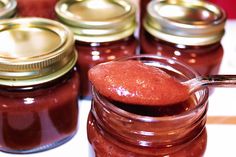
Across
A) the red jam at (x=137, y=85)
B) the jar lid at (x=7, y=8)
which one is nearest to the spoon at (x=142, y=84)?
the red jam at (x=137, y=85)

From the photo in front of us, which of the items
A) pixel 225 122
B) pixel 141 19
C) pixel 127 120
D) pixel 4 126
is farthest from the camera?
pixel 141 19

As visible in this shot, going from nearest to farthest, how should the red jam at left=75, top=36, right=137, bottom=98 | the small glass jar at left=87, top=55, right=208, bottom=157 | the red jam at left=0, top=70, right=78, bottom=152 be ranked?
the small glass jar at left=87, top=55, right=208, bottom=157
the red jam at left=0, top=70, right=78, bottom=152
the red jam at left=75, top=36, right=137, bottom=98

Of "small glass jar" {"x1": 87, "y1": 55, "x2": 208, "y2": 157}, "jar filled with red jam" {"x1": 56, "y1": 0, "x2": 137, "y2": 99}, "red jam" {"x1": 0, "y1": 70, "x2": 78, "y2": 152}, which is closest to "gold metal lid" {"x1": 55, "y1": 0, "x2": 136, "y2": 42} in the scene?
"jar filled with red jam" {"x1": 56, "y1": 0, "x2": 137, "y2": 99}

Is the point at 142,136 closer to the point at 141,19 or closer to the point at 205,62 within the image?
the point at 205,62

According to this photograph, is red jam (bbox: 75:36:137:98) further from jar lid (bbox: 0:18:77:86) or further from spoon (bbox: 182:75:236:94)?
spoon (bbox: 182:75:236:94)

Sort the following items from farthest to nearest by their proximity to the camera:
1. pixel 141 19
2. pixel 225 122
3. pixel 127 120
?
1. pixel 141 19
2. pixel 225 122
3. pixel 127 120

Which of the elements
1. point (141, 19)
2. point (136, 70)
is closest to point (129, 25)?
point (141, 19)

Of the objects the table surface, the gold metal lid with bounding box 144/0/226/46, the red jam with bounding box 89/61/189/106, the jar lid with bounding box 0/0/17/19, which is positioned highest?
the red jam with bounding box 89/61/189/106
